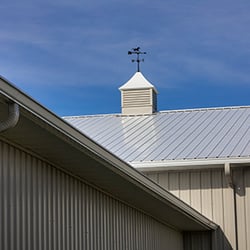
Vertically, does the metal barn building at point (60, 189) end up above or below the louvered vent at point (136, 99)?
below

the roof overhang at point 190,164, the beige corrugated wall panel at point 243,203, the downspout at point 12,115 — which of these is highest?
the roof overhang at point 190,164

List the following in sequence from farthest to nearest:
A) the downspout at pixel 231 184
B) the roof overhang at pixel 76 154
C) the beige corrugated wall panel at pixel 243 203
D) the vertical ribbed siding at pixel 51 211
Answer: the beige corrugated wall panel at pixel 243 203, the downspout at pixel 231 184, the vertical ribbed siding at pixel 51 211, the roof overhang at pixel 76 154

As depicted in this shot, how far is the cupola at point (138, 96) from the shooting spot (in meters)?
22.1

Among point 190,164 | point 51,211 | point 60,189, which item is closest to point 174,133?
point 190,164

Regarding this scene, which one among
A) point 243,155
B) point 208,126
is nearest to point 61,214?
point 243,155

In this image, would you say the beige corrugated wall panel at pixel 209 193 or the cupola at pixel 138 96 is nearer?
the beige corrugated wall panel at pixel 209 193

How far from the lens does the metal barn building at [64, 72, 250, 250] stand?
1717cm

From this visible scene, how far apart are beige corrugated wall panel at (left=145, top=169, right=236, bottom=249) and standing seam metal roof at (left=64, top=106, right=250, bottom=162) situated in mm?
499

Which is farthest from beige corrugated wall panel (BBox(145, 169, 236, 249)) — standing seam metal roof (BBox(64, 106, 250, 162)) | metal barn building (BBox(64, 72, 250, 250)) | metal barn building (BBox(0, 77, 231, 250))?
metal barn building (BBox(0, 77, 231, 250))

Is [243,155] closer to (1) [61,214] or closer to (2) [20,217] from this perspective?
(1) [61,214]

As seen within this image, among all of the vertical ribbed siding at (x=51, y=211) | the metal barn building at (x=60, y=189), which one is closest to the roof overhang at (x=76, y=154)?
the metal barn building at (x=60, y=189)

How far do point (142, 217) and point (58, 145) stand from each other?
18.7ft

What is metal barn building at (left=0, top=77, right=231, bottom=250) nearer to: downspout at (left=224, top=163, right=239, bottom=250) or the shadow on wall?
downspout at (left=224, top=163, right=239, bottom=250)

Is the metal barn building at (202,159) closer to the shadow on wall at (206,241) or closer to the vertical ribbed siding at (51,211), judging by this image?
the shadow on wall at (206,241)
